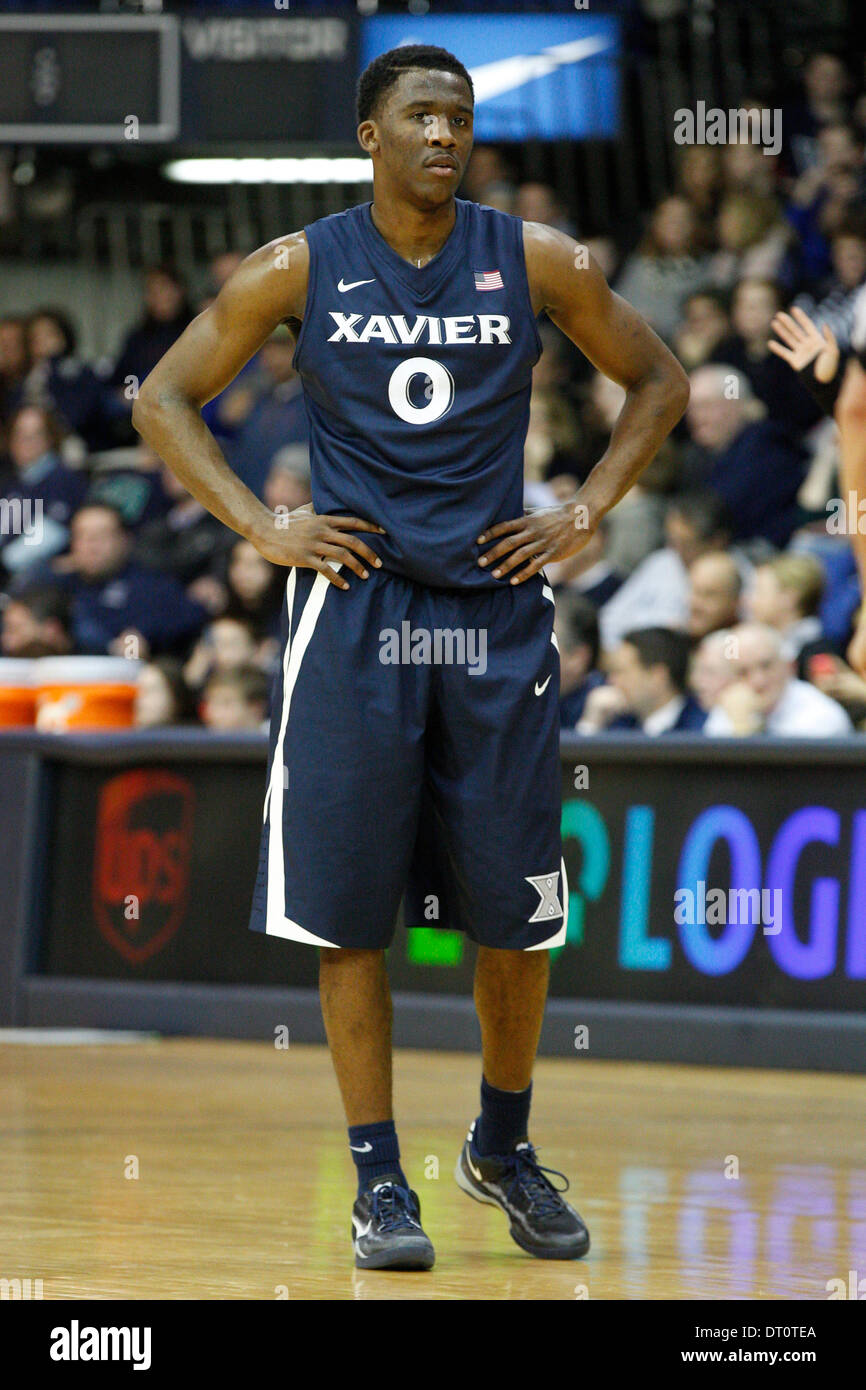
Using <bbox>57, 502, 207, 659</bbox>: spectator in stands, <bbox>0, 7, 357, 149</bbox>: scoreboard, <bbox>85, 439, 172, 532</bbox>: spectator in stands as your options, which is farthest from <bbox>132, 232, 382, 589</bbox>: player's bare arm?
<bbox>85, 439, 172, 532</bbox>: spectator in stands

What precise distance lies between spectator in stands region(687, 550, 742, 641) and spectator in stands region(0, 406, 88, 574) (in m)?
4.30

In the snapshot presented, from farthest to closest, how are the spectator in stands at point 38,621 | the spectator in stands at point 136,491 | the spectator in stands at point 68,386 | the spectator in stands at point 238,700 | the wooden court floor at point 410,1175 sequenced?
the spectator in stands at point 68,386, the spectator in stands at point 136,491, the spectator in stands at point 38,621, the spectator in stands at point 238,700, the wooden court floor at point 410,1175

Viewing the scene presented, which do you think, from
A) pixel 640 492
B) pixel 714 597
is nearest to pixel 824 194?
pixel 640 492

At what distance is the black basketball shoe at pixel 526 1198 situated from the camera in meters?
3.98

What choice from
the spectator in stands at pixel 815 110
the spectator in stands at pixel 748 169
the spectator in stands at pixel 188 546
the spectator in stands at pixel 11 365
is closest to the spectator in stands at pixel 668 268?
the spectator in stands at pixel 748 169

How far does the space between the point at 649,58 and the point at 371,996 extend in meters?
9.54

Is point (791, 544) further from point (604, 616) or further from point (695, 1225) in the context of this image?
point (695, 1225)

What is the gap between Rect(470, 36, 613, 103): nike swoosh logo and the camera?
1208 cm

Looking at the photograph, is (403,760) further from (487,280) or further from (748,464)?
(748,464)

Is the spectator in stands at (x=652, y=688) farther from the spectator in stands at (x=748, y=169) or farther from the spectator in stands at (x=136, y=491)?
the spectator in stands at (x=136, y=491)

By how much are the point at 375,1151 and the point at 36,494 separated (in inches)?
337

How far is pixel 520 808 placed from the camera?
3926 millimetres

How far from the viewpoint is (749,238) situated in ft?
35.2

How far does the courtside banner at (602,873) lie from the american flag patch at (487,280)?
328cm
